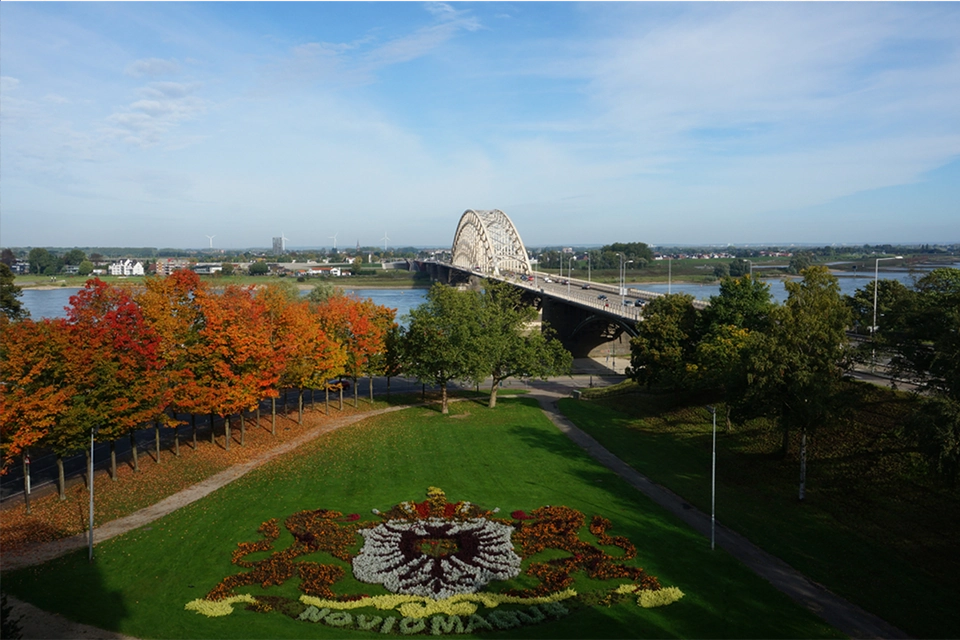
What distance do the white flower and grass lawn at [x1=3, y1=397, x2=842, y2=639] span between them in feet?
2.98

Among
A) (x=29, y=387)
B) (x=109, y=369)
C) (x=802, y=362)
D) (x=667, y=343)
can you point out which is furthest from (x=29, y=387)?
(x=667, y=343)

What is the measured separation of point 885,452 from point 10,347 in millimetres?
40240

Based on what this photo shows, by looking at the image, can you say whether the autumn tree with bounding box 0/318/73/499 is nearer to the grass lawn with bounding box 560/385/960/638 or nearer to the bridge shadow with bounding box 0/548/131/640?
the bridge shadow with bounding box 0/548/131/640

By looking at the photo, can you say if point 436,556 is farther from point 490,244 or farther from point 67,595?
point 490,244

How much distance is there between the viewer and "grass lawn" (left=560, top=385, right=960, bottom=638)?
2183 centimetres

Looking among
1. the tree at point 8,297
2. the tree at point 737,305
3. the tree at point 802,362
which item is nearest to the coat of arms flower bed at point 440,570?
the tree at point 802,362

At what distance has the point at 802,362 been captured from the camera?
29375 millimetres

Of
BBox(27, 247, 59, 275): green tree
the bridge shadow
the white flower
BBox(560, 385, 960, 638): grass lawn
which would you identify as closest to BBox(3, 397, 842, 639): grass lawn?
the bridge shadow

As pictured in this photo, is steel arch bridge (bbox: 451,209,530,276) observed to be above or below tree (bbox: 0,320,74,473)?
above

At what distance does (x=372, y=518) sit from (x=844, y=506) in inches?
818

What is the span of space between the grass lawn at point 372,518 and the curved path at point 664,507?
22.6 inches

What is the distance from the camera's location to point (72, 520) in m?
27.6

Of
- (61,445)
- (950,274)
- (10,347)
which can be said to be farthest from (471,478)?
(950,274)

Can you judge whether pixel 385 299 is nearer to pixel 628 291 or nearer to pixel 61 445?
pixel 628 291
